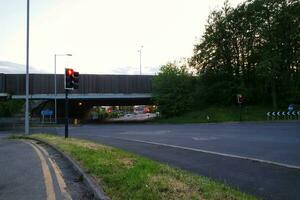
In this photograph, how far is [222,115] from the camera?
5369 centimetres

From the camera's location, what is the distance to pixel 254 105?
6050cm

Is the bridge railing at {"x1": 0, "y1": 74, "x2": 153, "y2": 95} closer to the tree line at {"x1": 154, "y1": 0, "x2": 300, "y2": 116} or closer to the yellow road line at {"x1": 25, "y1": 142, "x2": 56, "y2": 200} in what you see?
the tree line at {"x1": 154, "y1": 0, "x2": 300, "y2": 116}

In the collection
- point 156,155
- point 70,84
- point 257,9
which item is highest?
point 257,9

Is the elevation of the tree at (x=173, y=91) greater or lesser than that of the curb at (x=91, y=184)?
greater

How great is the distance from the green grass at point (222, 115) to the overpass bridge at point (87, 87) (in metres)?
9.18

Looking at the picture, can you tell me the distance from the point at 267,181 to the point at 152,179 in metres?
2.39

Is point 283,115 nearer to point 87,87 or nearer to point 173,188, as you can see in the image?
point 87,87

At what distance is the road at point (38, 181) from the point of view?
8.08 metres

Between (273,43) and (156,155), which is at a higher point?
(273,43)

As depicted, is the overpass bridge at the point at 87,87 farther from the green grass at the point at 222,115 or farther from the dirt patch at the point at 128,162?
the dirt patch at the point at 128,162

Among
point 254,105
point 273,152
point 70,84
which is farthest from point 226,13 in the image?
point 273,152

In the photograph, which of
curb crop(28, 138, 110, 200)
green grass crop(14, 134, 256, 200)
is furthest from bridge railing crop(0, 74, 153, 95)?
green grass crop(14, 134, 256, 200)

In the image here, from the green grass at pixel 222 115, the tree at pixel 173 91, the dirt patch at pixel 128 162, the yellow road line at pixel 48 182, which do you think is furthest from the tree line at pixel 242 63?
the yellow road line at pixel 48 182

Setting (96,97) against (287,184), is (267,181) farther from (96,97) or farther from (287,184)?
(96,97)
